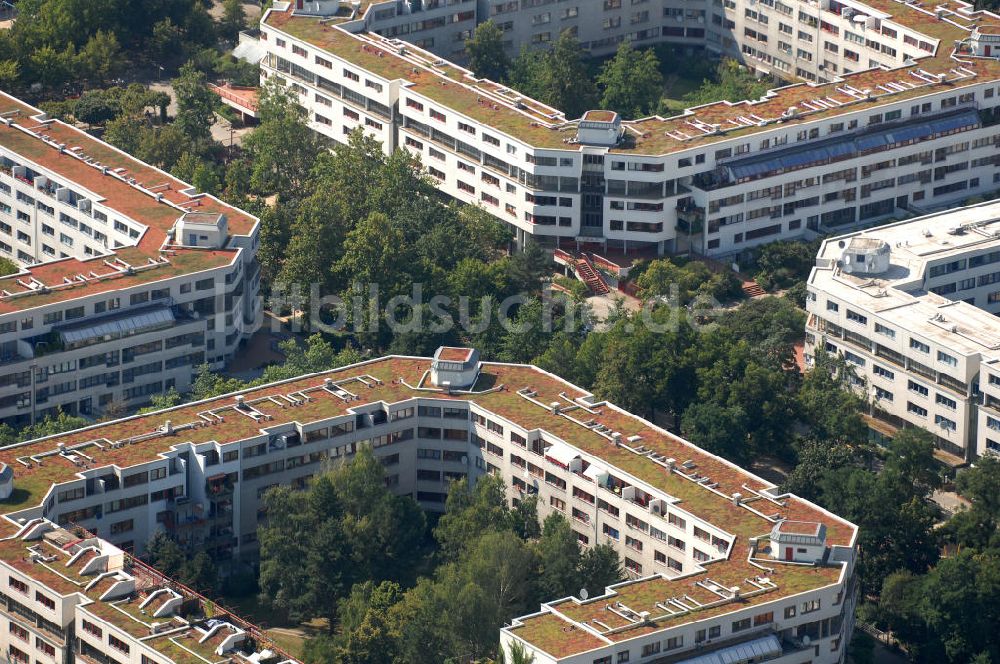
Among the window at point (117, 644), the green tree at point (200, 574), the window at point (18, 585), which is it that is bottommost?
the green tree at point (200, 574)

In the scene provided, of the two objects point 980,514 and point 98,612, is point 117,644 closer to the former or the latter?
point 98,612

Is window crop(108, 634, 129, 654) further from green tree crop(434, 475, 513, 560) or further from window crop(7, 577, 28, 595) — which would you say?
green tree crop(434, 475, 513, 560)

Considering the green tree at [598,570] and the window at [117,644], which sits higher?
the window at [117,644]

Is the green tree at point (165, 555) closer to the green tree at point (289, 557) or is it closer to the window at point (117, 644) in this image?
the green tree at point (289, 557)

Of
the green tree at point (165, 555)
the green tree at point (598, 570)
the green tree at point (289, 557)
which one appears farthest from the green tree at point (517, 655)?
the green tree at point (165, 555)

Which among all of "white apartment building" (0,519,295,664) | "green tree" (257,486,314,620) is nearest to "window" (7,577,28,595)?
"white apartment building" (0,519,295,664)

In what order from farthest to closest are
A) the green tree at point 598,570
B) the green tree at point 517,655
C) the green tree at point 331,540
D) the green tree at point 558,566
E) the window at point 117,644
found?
the green tree at point 331,540, the green tree at point 598,570, the green tree at point 558,566, the window at point 117,644, the green tree at point 517,655

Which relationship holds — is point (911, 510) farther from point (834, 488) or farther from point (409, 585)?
→ point (409, 585)
